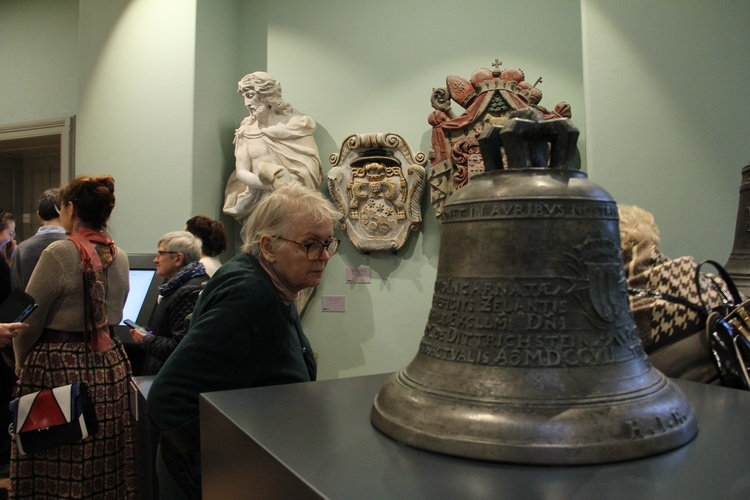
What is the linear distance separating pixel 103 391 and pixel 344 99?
8.47 feet

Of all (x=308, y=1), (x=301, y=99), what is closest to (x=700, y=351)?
(x=301, y=99)

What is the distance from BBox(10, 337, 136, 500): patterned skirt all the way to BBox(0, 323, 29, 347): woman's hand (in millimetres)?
104

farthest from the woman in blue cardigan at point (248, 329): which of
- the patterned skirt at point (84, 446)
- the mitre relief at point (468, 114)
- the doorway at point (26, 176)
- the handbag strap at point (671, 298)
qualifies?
the doorway at point (26, 176)

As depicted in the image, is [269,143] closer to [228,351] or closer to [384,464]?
[228,351]

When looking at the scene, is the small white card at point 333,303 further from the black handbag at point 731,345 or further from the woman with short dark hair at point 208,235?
the black handbag at point 731,345

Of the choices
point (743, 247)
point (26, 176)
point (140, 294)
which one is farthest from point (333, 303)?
point (26, 176)

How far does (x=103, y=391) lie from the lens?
256 cm

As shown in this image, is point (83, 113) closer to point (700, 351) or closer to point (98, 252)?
point (98, 252)

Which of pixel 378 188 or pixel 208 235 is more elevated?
pixel 378 188

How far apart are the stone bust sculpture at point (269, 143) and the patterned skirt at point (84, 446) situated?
173cm

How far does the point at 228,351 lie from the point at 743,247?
65.0 inches

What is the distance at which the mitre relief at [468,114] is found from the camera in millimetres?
3635

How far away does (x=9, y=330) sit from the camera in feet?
7.84

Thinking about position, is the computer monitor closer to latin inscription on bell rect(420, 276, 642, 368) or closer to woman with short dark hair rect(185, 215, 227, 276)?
woman with short dark hair rect(185, 215, 227, 276)
